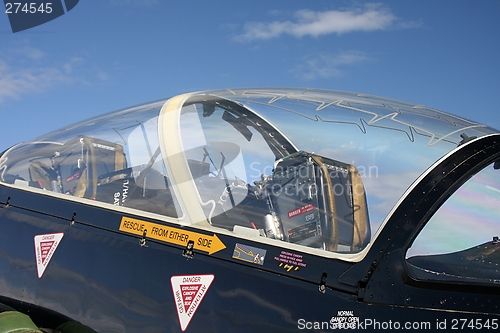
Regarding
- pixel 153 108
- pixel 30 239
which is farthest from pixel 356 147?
pixel 30 239

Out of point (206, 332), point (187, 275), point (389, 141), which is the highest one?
point (389, 141)

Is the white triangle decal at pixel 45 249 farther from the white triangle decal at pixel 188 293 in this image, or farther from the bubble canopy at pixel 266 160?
the white triangle decal at pixel 188 293

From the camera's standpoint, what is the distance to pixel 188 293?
3.25 m

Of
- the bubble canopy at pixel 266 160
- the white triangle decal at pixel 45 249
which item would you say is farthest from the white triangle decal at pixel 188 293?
the white triangle decal at pixel 45 249


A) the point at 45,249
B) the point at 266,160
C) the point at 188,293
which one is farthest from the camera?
the point at 45,249

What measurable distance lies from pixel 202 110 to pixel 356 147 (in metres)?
1.36

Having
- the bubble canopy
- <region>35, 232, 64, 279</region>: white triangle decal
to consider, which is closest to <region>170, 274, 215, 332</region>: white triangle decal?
the bubble canopy

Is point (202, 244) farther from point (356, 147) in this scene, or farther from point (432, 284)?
A: point (432, 284)

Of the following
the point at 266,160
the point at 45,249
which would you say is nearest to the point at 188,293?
the point at 266,160

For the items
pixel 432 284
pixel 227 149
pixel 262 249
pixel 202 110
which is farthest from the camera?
pixel 202 110

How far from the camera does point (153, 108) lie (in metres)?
4.34

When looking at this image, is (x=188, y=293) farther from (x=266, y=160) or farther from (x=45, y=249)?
(x=45, y=249)

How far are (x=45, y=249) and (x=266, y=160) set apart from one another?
192 cm

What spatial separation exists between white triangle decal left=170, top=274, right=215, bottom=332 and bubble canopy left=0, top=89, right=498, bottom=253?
1.26 feet
